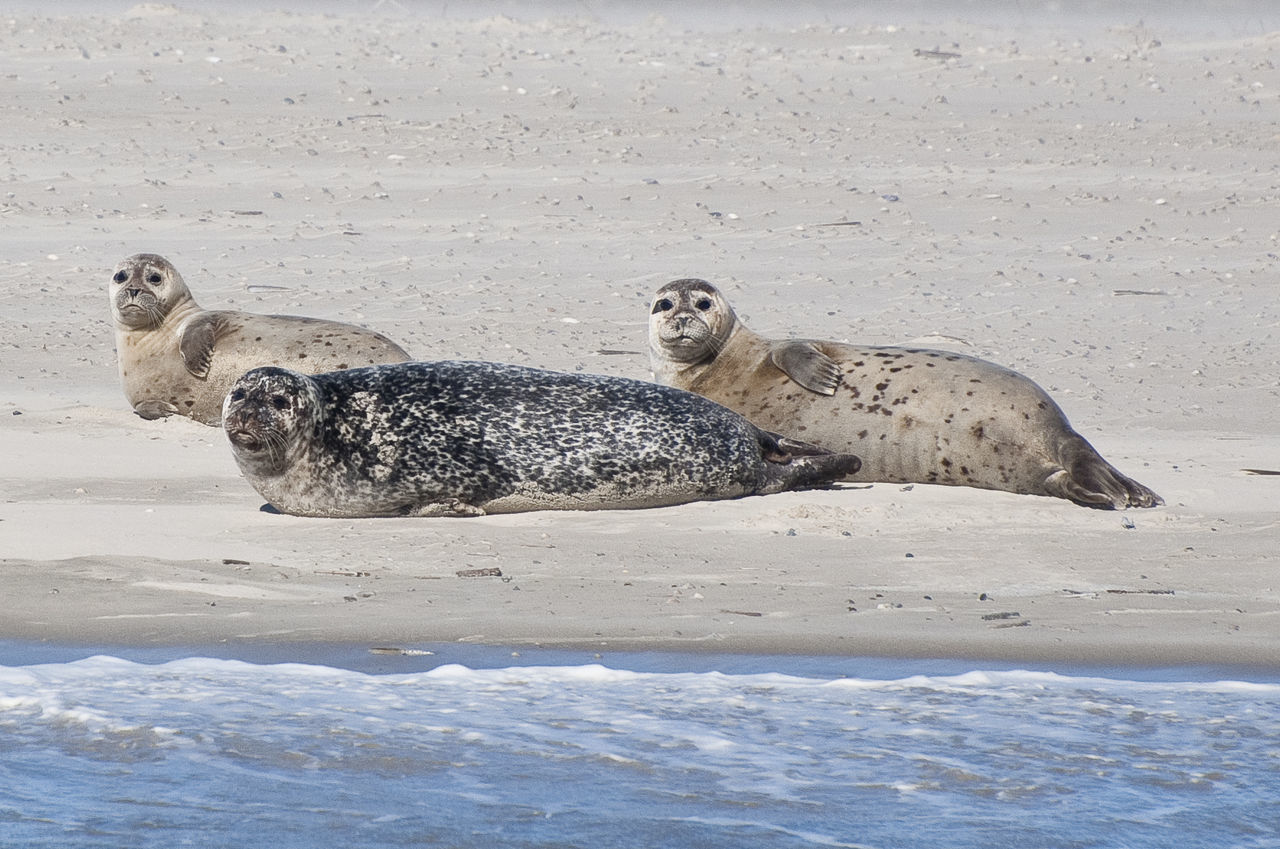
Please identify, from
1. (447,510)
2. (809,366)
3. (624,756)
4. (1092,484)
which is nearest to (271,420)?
(447,510)

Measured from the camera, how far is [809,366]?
717 cm

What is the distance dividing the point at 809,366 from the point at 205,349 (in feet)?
8.76

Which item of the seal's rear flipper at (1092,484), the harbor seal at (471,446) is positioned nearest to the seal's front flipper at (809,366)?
the harbor seal at (471,446)

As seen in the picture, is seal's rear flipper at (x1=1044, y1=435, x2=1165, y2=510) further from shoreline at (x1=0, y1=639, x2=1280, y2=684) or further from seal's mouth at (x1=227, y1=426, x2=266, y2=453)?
seal's mouth at (x1=227, y1=426, x2=266, y2=453)

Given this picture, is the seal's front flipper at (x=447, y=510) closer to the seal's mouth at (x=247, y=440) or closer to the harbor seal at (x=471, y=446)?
the harbor seal at (x=471, y=446)

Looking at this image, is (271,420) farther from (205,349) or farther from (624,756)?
(624,756)

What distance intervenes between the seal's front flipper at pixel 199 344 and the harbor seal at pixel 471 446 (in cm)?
177

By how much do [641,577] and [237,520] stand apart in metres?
1.41

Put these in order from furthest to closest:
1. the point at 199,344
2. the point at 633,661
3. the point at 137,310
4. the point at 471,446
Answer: the point at 137,310 < the point at 199,344 < the point at 471,446 < the point at 633,661

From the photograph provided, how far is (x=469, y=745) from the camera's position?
163 inches

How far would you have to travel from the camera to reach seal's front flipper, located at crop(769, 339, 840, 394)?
23.3 ft

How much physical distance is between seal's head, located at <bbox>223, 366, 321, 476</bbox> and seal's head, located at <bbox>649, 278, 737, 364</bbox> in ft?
6.08

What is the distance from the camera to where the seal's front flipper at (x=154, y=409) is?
26.0 ft

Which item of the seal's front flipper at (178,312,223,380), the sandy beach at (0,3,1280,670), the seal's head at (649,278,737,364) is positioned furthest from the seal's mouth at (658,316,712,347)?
the seal's front flipper at (178,312,223,380)
